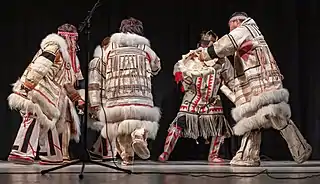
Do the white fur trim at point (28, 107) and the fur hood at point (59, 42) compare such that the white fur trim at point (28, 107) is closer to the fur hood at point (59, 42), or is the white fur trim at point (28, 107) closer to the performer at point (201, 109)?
the fur hood at point (59, 42)

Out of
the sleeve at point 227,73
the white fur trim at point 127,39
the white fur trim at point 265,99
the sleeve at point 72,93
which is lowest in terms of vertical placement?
the white fur trim at point 265,99

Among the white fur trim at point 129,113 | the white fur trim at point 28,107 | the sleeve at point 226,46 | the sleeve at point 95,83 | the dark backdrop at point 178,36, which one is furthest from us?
the dark backdrop at point 178,36

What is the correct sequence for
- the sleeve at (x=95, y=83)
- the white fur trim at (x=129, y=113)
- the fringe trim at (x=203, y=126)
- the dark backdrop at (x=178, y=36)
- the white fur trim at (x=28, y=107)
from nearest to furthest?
the white fur trim at (x=129, y=113)
the white fur trim at (x=28, y=107)
the sleeve at (x=95, y=83)
the fringe trim at (x=203, y=126)
the dark backdrop at (x=178, y=36)

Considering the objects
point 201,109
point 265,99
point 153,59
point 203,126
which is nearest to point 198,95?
point 201,109

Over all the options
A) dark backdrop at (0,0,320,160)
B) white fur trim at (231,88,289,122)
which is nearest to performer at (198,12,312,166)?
white fur trim at (231,88,289,122)

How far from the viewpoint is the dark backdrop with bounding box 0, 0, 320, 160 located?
275 inches

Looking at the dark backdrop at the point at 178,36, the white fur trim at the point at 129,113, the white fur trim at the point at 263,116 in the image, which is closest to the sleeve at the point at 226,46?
the white fur trim at the point at 263,116

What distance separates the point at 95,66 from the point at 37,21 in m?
1.79

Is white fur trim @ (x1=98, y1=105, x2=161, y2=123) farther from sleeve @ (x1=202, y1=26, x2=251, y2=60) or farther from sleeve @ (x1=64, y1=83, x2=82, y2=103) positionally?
sleeve @ (x1=202, y1=26, x2=251, y2=60)

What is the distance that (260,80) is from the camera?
510 cm

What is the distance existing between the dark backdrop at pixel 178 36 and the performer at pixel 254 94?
178cm

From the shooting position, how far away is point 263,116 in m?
5.00

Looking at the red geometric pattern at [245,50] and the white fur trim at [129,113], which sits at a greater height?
the red geometric pattern at [245,50]

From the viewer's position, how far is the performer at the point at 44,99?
16.8 ft
